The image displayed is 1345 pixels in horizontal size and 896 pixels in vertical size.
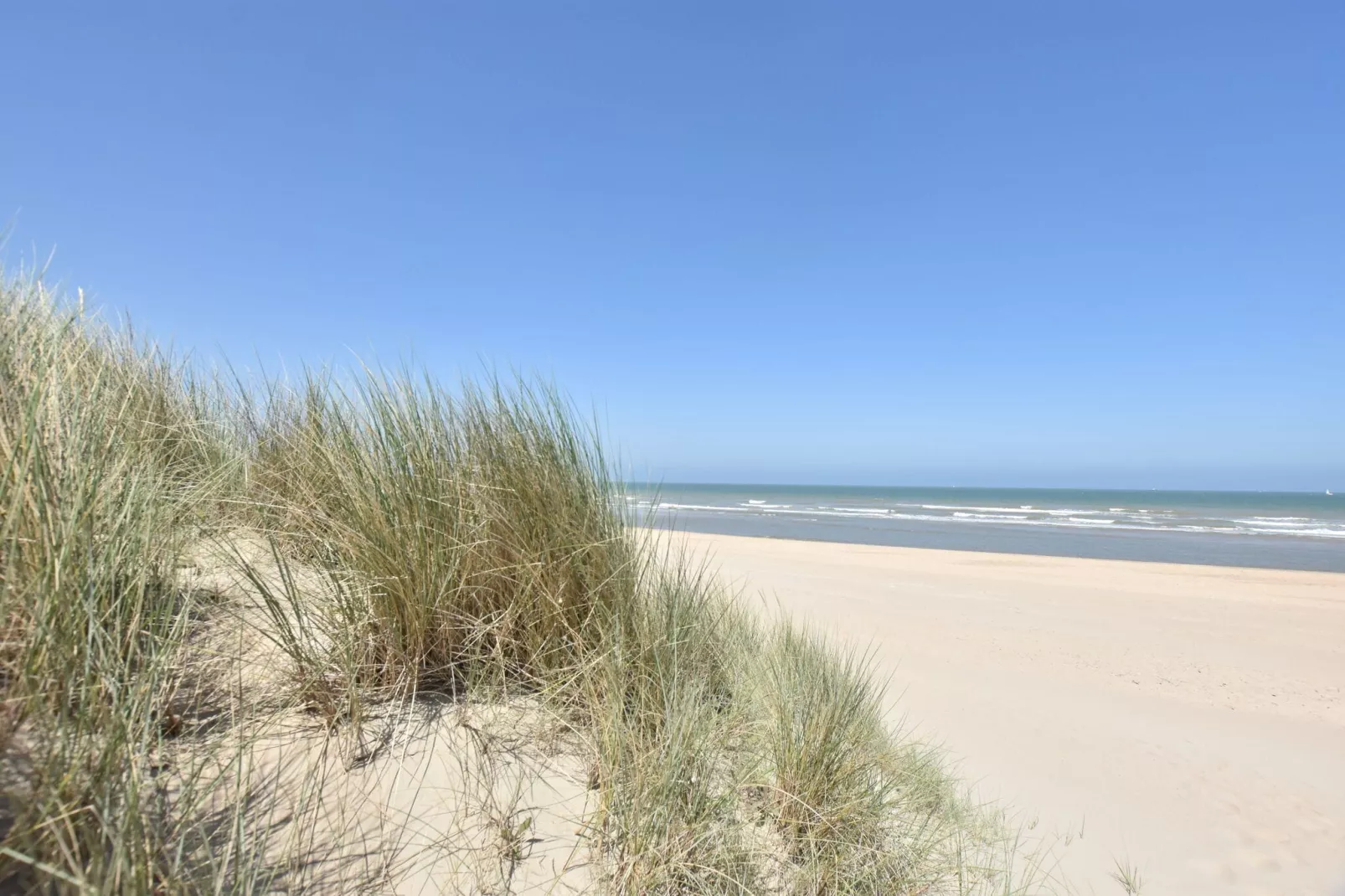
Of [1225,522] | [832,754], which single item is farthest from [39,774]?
[1225,522]

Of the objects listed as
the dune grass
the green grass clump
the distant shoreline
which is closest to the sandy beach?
the dune grass

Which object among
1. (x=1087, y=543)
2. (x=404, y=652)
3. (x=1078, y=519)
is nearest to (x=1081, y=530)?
(x=1087, y=543)

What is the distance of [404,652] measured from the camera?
2.27 meters

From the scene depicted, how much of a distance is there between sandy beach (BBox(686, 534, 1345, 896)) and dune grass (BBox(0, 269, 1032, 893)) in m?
1.01

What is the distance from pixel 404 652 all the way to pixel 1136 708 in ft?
21.6

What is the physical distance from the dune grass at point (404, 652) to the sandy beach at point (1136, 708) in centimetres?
101

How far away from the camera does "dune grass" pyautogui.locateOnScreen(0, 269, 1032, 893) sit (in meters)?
1.25

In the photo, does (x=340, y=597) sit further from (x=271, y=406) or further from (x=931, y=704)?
(x=931, y=704)

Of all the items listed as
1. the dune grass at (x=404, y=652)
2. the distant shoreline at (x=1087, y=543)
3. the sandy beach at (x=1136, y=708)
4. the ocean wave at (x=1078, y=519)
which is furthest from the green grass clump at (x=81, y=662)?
the ocean wave at (x=1078, y=519)

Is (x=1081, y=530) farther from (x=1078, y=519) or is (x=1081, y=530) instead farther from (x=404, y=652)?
(x=404, y=652)

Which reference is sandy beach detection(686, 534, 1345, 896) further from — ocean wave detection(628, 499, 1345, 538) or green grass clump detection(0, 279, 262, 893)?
ocean wave detection(628, 499, 1345, 538)

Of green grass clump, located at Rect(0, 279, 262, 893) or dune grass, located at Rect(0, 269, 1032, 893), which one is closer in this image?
green grass clump, located at Rect(0, 279, 262, 893)

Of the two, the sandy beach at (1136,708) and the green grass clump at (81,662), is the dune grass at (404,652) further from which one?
the sandy beach at (1136,708)

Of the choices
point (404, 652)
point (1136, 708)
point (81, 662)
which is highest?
point (81, 662)
